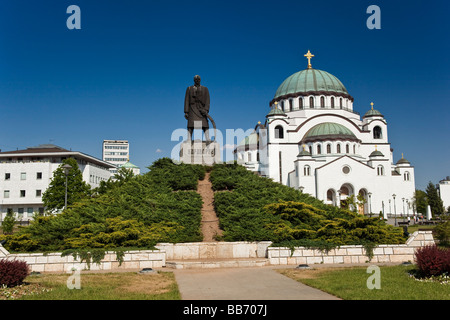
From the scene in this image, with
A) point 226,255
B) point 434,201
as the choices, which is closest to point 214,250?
point 226,255

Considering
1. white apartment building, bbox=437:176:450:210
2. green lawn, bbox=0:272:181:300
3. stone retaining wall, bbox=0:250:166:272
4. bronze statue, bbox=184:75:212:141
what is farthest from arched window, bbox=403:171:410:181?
green lawn, bbox=0:272:181:300

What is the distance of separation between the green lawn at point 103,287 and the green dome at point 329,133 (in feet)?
163

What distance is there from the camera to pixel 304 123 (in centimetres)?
6319

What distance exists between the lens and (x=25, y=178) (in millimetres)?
53094

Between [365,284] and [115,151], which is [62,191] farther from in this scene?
[115,151]

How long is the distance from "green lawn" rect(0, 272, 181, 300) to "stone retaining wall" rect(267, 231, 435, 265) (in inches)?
154

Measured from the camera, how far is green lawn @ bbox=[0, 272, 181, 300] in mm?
8719

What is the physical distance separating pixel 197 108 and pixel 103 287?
49.9 ft

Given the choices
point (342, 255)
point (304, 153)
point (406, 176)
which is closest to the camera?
point (342, 255)

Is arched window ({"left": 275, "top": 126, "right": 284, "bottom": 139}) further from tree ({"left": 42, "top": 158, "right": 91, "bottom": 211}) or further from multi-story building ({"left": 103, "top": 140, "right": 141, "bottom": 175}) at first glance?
multi-story building ({"left": 103, "top": 140, "right": 141, "bottom": 175})

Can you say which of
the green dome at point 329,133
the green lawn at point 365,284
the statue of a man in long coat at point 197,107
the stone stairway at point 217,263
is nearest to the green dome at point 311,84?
the green dome at point 329,133

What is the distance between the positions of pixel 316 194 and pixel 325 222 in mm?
40587

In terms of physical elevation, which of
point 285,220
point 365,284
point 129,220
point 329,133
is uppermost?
point 329,133
